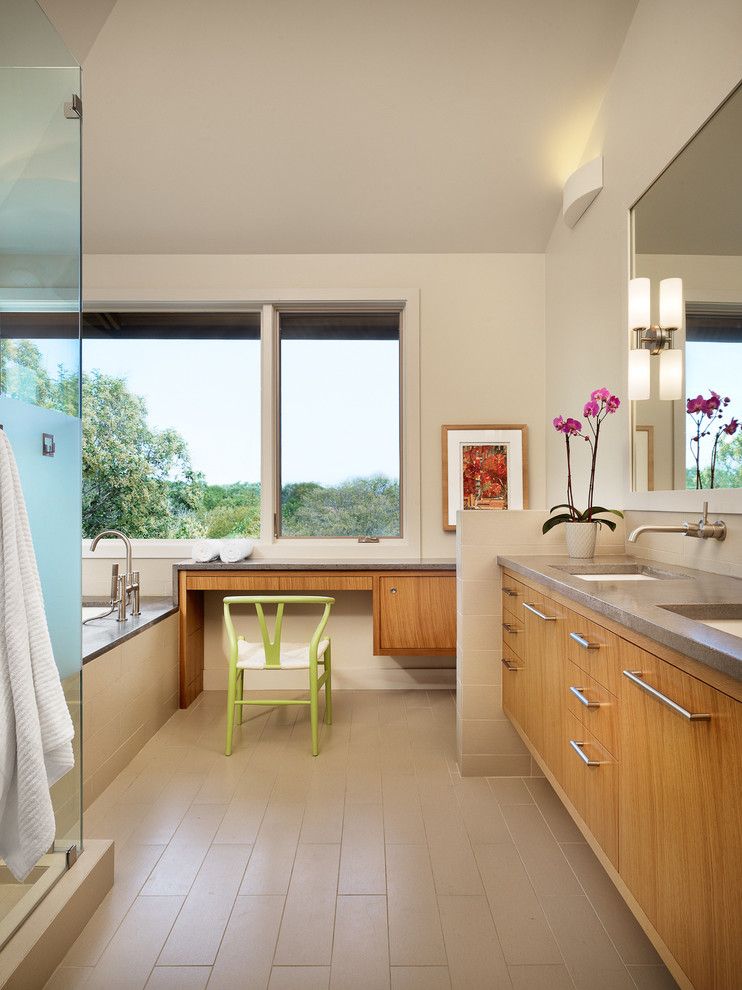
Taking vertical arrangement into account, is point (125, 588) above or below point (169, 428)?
below

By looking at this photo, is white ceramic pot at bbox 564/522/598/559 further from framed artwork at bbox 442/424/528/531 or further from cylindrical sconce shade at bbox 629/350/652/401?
framed artwork at bbox 442/424/528/531

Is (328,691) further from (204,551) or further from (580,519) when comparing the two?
(580,519)

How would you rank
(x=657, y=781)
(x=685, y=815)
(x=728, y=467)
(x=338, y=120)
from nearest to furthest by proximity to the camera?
(x=685, y=815) < (x=657, y=781) < (x=728, y=467) < (x=338, y=120)

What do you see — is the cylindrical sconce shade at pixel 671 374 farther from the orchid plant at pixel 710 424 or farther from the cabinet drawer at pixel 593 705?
the cabinet drawer at pixel 593 705

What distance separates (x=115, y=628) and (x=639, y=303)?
103 inches

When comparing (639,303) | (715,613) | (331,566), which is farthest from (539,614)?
(331,566)

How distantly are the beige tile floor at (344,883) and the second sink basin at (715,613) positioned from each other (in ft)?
2.69

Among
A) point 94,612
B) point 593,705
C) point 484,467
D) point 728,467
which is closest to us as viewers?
point 593,705

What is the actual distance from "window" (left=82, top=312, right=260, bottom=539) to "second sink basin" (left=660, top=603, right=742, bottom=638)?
289 cm

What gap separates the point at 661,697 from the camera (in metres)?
1.14

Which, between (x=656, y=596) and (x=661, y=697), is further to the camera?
(x=656, y=596)

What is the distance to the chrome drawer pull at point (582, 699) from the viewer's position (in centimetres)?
150

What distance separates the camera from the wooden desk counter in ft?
11.1

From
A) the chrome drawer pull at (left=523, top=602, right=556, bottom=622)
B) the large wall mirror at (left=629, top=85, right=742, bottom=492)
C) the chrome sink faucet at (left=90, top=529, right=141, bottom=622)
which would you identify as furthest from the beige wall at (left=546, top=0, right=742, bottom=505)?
the chrome sink faucet at (left=90, top=529, right=141, bottom=622)
